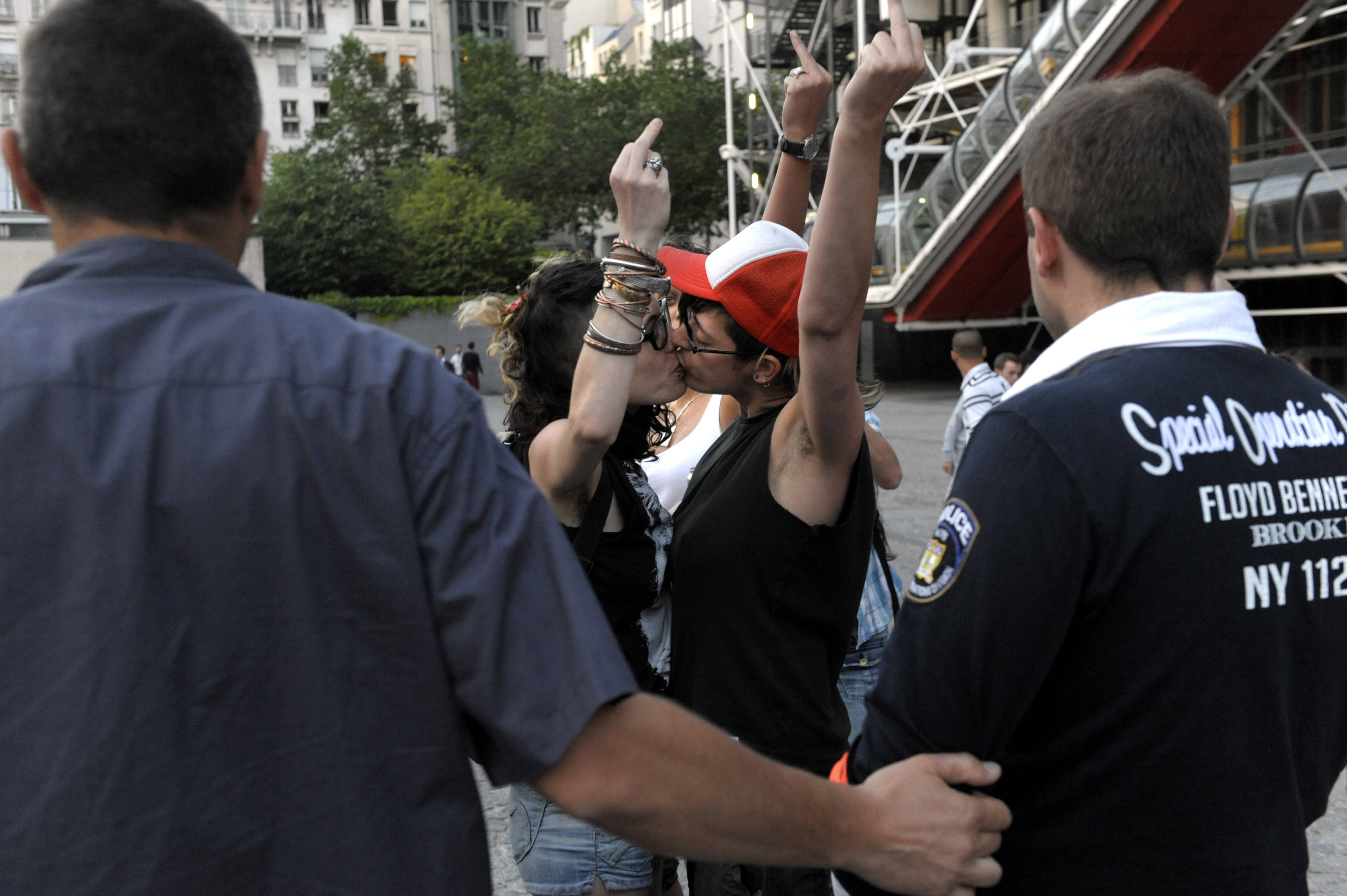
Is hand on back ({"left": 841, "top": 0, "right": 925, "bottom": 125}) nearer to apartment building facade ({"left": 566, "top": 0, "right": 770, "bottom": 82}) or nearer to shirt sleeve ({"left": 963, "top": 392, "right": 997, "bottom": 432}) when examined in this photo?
shirt sleeve ({"left": 963, "top": 392, "right": 997, "bottom": 432})

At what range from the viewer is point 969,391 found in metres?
7.74

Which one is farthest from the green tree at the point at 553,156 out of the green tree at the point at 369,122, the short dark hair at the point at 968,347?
the short dark hair at the point at 968,347

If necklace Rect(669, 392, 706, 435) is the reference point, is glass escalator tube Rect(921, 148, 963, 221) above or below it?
above

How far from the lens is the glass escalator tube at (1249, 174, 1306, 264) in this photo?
745 inches

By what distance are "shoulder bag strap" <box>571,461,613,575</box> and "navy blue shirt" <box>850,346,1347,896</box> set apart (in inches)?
36.4

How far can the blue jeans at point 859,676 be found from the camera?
3.05 metres

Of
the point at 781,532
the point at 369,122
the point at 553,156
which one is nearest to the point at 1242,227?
the point at 781,532

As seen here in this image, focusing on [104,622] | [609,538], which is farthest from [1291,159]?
[104,622]

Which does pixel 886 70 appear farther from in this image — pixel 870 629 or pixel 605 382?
pixel 870 629

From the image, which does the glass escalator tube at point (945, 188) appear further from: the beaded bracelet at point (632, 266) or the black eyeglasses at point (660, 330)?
the beaded bracelet at point (632, 266)

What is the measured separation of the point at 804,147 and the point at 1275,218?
62.4ft

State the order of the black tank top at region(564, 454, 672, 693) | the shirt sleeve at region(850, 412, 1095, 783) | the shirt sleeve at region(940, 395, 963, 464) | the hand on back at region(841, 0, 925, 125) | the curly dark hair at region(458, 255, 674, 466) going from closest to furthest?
the shirt sleeve at region(850, 412, 1095, 783) → the hand on back at region(841, 0, 925, 125) → the black tank top at region(564, 454, 672, 693) → the curly dark hair at region(458, 255, 674, 466) → the shirt sleeve at region(940, 395, 963, 464)

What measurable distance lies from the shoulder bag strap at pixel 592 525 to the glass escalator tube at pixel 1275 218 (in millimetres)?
19474

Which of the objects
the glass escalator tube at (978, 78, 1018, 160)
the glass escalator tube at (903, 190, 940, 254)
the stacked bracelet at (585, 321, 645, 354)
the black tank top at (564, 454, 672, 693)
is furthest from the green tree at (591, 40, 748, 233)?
the stacked bracelet at (585, 321, 645, 354)
